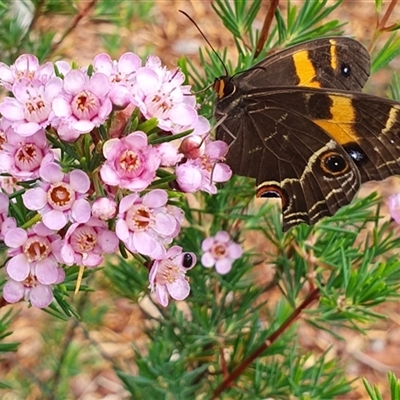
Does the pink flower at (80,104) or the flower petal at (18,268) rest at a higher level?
the pink flower at (80,104)

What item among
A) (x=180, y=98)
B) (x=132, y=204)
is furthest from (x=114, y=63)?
(x=132, y=204)

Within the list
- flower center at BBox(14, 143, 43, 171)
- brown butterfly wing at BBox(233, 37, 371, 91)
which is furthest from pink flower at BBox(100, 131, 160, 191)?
brown butterfly wing at BBox(233, 37, 371, 91)

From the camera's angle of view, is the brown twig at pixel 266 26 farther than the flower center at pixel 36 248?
Yes

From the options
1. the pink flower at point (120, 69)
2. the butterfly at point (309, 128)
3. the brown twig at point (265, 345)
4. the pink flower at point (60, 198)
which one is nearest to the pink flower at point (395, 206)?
the butterfly at point (309, 128)

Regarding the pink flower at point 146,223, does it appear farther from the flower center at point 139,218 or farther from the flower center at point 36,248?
the flower center at point 36,248

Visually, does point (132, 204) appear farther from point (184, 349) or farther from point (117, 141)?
point (184, 349)

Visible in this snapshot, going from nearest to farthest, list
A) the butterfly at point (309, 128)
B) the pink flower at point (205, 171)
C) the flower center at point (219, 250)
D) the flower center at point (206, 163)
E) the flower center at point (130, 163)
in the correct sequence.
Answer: the flower center at point (130, 163) → the pink flower at point (205, 171) → the flower center at point (206, 163) → the butterfly at point (309, 128) → the flower center at point (219, 250)

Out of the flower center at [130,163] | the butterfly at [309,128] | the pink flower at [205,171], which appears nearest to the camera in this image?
the flower center at [130,163]
